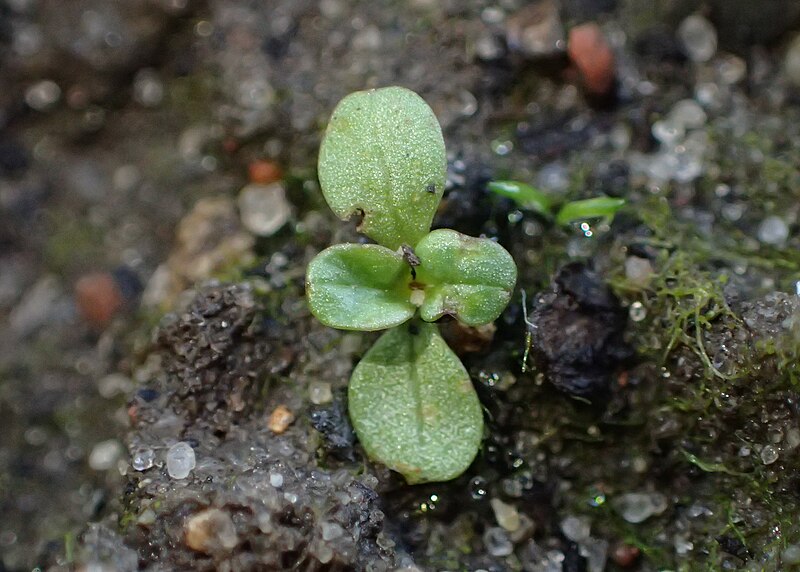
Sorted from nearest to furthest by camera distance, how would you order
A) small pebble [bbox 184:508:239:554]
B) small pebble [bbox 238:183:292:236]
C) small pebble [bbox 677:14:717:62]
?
small pebble [bbox 184:508:239:554] → small pebble [bbox 238:183:292:236] → small pebble [bbox 677:14:717:62]

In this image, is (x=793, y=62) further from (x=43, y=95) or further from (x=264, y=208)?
(x=43, y=95)

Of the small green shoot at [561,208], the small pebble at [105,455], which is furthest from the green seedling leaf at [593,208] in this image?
the small pebble at [105,455]

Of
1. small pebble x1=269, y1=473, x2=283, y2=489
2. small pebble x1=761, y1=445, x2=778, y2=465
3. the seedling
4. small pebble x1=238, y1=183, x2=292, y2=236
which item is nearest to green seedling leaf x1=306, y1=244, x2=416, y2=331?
the seedling

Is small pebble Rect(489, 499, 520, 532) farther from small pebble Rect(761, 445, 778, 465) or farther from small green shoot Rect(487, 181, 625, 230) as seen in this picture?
small green shoot Rect(487, 181, 625, 230)

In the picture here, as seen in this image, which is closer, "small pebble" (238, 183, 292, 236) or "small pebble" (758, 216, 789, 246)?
"small pebble" (758, 216, 789, 246)

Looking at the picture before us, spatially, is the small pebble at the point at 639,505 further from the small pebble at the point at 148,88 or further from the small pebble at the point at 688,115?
the small pebble at the point at 148,88
